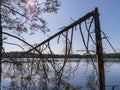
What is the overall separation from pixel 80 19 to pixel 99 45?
0.26 meters

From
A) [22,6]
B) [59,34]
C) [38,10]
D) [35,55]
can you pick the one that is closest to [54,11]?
[38,10]

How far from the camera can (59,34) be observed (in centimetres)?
204

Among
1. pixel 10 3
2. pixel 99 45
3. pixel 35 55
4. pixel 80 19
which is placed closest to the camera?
pixel 99 45

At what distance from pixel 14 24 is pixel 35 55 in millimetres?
5845

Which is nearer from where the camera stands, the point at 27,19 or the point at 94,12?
the point at 94,12

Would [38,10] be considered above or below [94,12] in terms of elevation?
above

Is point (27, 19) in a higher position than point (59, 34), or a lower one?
higher

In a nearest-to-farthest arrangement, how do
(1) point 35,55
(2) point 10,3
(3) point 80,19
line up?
1. (3) point 80,19
2. (1) point 35,55
3. (2) point 10,3

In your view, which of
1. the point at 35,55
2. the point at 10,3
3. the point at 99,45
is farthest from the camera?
the point at 10,3

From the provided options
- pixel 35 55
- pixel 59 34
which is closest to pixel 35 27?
pixel 35 55

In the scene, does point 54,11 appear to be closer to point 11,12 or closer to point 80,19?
point 11,12

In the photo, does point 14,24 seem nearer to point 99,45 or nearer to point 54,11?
point 54,11

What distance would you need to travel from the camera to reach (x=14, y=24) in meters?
8.68

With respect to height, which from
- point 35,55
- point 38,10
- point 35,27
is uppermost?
A: point 38,10
